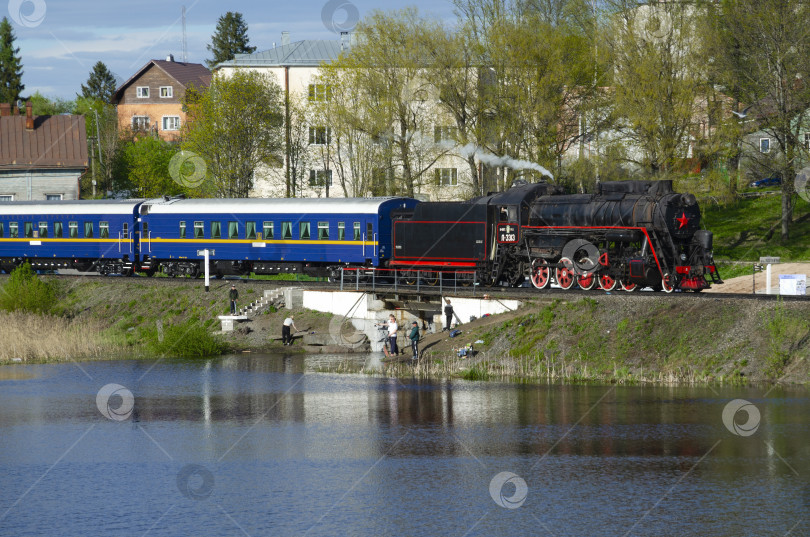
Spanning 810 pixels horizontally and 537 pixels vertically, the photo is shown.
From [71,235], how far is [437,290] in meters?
23.7

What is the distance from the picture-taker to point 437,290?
41594mm

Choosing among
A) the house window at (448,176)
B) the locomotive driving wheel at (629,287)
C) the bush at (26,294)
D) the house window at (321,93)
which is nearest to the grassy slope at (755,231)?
the house window at (448,176)

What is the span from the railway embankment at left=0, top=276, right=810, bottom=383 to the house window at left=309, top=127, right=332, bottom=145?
23.1 m

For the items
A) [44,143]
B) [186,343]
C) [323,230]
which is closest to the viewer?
[186,343]

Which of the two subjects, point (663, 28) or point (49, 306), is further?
point (663, 28)

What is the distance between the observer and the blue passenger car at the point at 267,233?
45.9 meters

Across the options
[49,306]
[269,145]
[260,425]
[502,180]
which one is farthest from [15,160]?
[260,425]

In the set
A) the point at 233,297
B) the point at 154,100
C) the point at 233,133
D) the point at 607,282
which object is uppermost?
the point at 154,100

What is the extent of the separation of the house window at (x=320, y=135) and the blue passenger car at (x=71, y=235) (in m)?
16.6

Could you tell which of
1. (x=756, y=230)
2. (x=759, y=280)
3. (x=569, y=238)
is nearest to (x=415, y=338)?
(x=569, y=238)

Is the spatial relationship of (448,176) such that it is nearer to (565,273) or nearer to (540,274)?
(540,274)

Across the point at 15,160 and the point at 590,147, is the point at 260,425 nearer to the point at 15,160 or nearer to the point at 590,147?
the point at 590,147

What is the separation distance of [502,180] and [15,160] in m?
39.8

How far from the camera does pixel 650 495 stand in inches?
795
